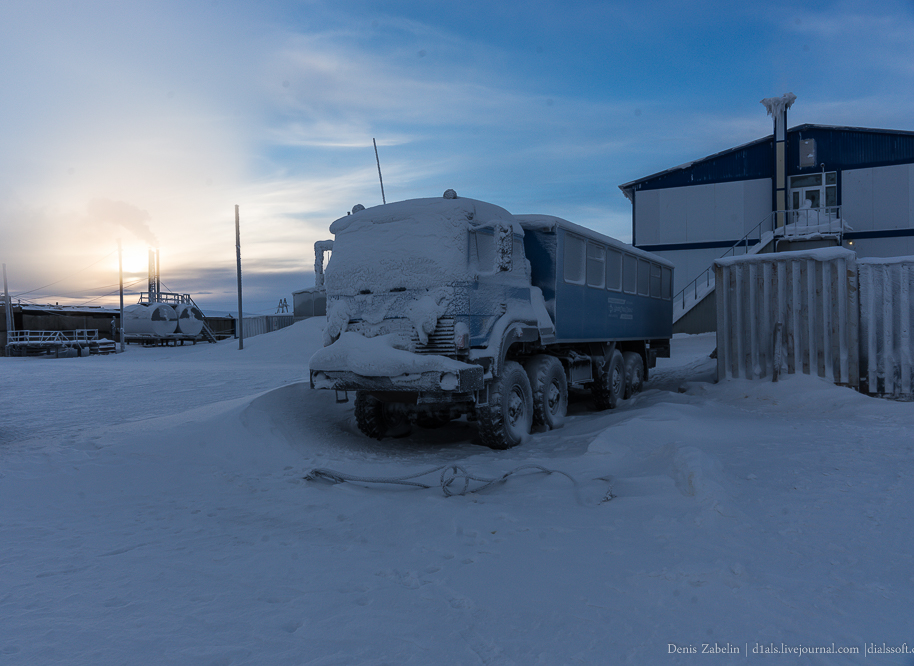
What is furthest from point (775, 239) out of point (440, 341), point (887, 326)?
point (440, 341)

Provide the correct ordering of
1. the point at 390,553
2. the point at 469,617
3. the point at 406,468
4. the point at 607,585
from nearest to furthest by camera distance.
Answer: the point at 469,617
the point at 607,585
the point at 390,553
the point at 406,468

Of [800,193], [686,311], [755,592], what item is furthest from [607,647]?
[800,193]

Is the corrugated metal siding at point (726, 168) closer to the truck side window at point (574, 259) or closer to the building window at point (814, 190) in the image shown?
the building window at point (814, 190)

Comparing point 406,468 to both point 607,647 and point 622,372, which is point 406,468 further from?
point 622,372

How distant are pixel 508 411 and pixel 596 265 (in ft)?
12.4

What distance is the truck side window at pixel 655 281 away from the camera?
14008mm

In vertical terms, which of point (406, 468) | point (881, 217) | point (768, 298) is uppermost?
point (881, 217)

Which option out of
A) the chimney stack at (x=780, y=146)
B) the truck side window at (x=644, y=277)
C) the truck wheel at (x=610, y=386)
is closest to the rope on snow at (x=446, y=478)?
the truck wheel at (x=610, y=386)

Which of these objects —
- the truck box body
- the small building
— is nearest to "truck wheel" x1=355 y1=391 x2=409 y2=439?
the truck box body

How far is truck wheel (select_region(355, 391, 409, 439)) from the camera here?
8425 mm

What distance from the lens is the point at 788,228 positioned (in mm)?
25062

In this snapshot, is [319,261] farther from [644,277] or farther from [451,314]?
→ [644,277]

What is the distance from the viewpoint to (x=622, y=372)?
1215 cm

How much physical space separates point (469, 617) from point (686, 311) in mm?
23176
